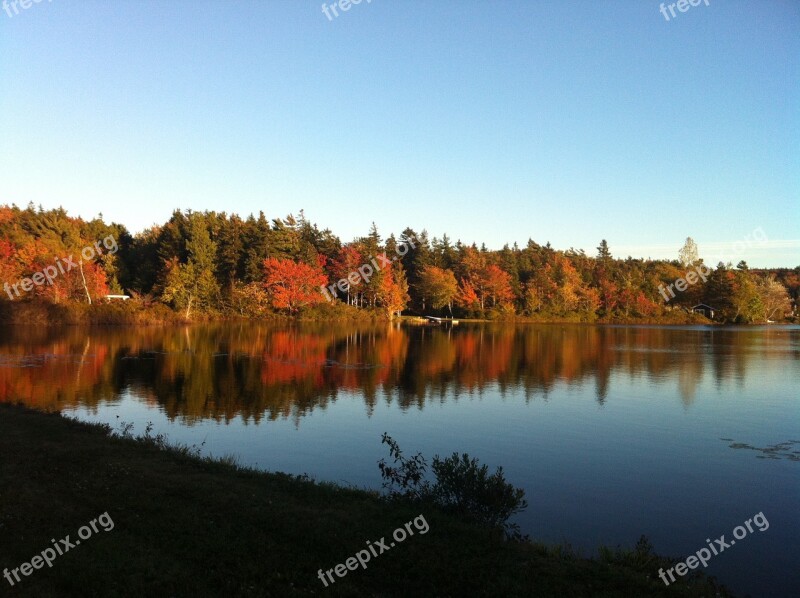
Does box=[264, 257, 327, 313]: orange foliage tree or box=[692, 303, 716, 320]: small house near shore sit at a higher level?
box=[264, 257, 327, 313]: orange foliage tree

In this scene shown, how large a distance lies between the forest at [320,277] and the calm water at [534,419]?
29445 millimetres

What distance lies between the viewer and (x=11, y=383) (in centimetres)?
2320

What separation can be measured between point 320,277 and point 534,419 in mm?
62837

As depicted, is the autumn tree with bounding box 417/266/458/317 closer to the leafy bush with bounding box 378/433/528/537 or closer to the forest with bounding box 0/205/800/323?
the forest with bounding box 0/205/800/323

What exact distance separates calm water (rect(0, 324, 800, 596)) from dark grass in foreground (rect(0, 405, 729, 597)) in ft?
7.78

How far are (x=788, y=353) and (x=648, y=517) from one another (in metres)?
41.1

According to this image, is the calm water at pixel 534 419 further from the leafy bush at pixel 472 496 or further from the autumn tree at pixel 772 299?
the autumn tree at pixel 772 299

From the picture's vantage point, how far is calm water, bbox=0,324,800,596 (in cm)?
1073

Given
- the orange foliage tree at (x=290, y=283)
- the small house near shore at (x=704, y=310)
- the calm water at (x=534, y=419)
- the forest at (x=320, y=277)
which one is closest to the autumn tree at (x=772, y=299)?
the forest at (x=320, y=277)

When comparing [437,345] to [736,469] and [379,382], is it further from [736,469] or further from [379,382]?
[736,469]

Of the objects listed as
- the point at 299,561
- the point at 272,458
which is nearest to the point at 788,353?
the point at 272,458

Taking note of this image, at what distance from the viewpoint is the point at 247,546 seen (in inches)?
281

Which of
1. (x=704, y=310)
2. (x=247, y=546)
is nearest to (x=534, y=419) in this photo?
(x=247, y=546)

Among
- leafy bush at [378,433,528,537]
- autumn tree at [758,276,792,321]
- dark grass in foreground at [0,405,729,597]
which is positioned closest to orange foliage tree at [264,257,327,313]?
dark grass in foreground at [0,405,729,597]
